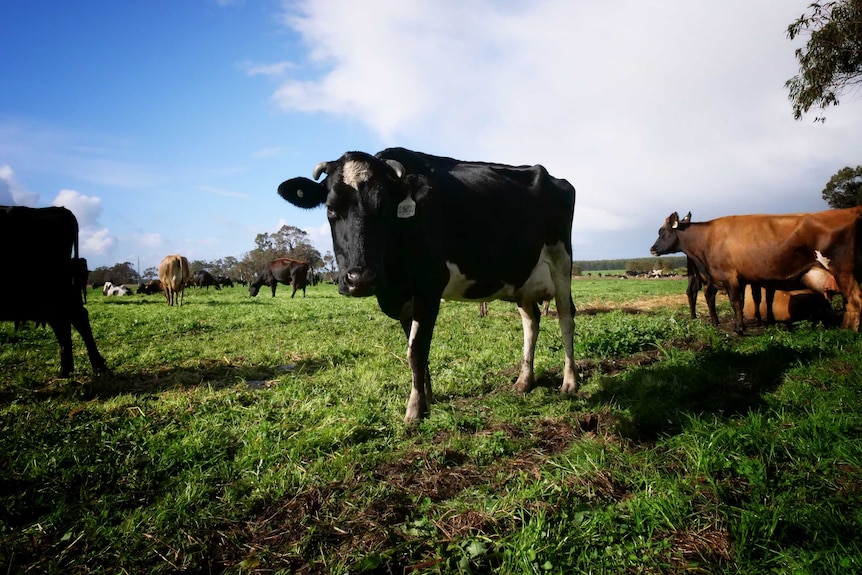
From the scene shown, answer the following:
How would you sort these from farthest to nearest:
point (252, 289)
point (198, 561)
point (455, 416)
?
point (252, 289) → point (455, 416) → point (198, 561)

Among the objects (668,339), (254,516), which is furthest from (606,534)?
(668,339)

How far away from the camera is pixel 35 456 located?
3.17 metres

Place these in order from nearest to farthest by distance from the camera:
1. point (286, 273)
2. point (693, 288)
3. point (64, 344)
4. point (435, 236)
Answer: point (435, 236)
point (64, 344)
point (693, 288)
point (286, 273)

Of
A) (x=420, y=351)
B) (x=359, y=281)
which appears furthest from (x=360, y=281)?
(x=420, y=351)

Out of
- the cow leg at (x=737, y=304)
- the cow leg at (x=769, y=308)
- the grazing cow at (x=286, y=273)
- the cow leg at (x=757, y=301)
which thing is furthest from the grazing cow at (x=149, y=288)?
the cow leg at (x=769, y=308)

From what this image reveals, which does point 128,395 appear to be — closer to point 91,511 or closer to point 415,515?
point 91,511

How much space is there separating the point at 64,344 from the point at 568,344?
6716 millimetres

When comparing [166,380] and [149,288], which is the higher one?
[149,288]

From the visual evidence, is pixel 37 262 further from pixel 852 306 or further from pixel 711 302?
pixel 852 306

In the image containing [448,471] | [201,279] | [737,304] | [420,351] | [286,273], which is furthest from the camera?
[201,279]

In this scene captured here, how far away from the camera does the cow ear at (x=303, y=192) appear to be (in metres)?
4.08

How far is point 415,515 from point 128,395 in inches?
164

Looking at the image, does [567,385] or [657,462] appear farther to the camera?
[567,385]

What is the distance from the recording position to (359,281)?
3490mm
